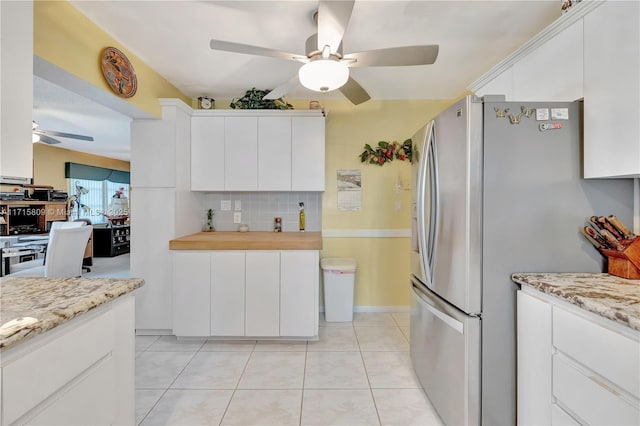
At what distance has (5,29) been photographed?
1.03m

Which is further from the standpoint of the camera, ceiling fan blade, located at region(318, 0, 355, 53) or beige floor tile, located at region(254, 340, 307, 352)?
beige floor tile, located at region(254, 340, 307, 352)

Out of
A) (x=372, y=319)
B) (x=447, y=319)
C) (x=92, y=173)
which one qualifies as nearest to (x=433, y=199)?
(x=447, y=319)

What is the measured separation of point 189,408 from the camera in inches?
70.1

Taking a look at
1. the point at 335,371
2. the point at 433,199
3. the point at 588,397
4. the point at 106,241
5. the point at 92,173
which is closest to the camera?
the point at 588,397

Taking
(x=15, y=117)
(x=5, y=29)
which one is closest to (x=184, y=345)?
(x=15, y=117)

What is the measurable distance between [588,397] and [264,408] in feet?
5.27

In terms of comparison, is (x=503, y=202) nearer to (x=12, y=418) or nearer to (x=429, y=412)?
(x=429, y=412)

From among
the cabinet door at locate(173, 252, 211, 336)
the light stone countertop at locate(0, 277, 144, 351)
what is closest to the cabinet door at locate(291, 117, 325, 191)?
the cabinet door at locate(173, 252, 211, 336)

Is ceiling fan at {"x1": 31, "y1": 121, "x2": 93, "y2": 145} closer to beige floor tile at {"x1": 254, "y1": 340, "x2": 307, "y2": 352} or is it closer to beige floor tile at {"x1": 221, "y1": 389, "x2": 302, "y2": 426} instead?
beige floor tile at {"x1": 254, "y1": 340, "x2": 307, "y2": 352}

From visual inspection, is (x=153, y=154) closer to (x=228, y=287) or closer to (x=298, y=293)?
(x=228, y=287)

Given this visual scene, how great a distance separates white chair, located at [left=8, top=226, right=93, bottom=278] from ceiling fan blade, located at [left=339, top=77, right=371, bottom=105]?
3196 mm

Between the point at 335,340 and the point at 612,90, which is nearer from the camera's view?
the point at 612,90

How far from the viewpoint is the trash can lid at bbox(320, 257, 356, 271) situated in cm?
305

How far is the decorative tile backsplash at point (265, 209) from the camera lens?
3.31m
